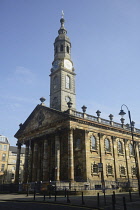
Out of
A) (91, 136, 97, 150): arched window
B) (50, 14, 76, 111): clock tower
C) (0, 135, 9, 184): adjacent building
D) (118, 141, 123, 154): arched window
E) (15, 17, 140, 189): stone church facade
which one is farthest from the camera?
(0, 135, 9, 184): adjacent building

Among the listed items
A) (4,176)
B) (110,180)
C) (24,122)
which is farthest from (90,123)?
(4,176)

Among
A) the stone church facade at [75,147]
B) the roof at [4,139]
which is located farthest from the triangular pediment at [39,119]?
the roof at [4,139]

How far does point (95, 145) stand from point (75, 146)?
137 inches

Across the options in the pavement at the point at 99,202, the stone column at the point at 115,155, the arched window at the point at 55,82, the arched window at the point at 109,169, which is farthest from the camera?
the arched window at the point at 55,82

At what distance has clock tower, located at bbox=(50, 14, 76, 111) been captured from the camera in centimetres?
4325

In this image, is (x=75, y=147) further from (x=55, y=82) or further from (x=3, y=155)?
(x=3, y=155)

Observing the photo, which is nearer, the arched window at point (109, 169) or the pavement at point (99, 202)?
the pavement at point (99, 202)

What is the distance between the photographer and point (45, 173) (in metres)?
32.3

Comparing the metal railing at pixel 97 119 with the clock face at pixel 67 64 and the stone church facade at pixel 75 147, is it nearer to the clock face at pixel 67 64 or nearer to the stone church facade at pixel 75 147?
the stone church facade at pixel 75 147

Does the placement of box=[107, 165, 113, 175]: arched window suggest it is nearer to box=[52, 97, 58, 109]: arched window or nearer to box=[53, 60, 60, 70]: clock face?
box=[52, 97, 58, 109]: arched window

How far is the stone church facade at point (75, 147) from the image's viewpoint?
30.0 m

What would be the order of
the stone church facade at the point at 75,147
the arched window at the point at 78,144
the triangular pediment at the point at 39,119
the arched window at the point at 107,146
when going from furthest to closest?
the arched window at the point at 107,146, the triangular pediment at the point at 39,119, the arched window at the point at 78,144, the stone church facade at the point at 75,147

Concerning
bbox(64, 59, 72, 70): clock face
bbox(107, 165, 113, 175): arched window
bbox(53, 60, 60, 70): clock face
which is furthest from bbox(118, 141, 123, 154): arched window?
bbox(53, 60, 60, 70): clock face

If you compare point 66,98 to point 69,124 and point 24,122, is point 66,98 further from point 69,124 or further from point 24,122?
point 69,124
